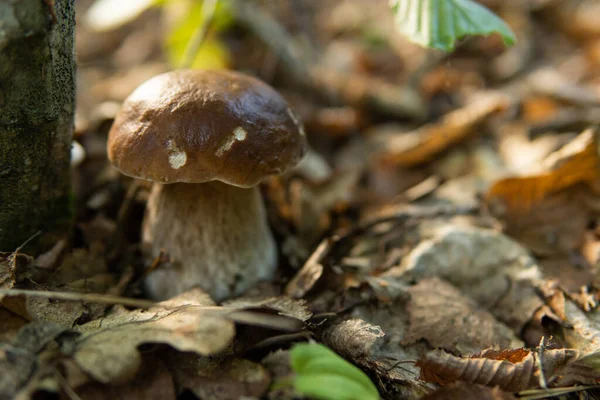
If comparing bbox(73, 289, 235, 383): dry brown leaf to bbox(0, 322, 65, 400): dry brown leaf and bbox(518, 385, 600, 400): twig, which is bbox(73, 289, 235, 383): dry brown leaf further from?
bbox(518, 385, 600, 400): twig

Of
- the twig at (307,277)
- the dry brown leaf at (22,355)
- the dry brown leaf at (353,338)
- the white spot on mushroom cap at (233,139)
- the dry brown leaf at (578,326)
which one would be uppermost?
the white spot on mushroom cap at (233,139)

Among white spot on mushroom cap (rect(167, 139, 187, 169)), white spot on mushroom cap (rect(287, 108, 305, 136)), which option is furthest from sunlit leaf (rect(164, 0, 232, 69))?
white spot on mushroom cap (rect(167, 139, 187, 169))

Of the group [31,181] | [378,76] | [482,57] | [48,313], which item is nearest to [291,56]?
[378,76]

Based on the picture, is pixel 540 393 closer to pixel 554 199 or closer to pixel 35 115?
pixel 554 199

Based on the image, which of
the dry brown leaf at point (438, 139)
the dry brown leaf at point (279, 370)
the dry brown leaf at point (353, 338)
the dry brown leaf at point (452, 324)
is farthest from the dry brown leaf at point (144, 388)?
the dry brown leaf at point (438, 139)

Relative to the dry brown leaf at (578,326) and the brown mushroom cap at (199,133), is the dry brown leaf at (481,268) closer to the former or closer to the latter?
the dry brown leaf at (578,326)
